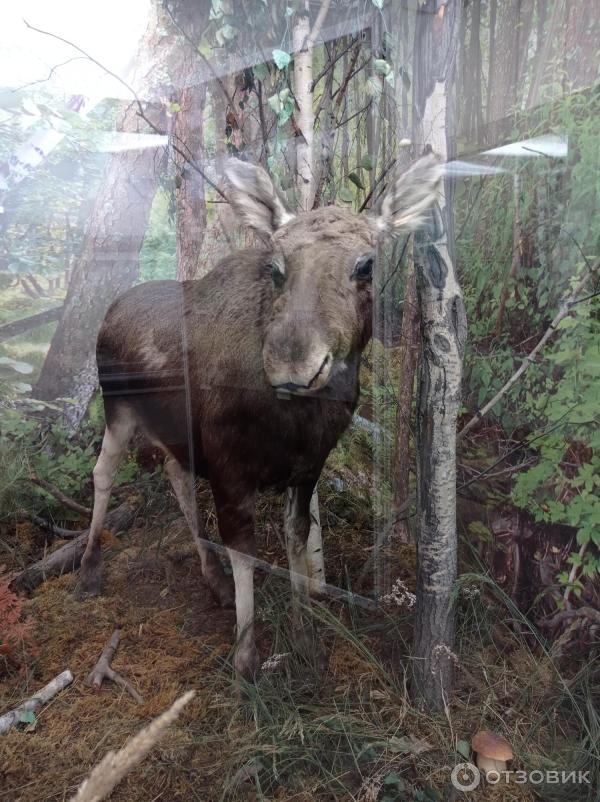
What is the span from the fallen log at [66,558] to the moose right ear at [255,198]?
5.42 ft

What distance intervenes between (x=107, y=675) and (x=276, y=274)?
1.74m

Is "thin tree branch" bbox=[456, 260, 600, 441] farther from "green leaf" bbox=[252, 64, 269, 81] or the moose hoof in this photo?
"green leaf" bbox=[252, 64, 269, 81]

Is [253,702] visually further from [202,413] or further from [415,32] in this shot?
[415,32]

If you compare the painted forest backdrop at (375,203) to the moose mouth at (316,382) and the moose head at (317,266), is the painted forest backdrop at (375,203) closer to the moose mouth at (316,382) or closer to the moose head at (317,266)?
the moose head at (317,266)

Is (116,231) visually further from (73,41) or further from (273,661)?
(273,661)

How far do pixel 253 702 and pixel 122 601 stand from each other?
84 centimetres

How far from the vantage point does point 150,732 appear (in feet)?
2.60

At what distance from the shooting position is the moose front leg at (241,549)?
2547 millimetres

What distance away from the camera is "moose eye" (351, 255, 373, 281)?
2172 millimetres

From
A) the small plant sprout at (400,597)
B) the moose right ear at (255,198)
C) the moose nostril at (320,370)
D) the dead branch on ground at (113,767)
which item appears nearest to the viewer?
the dead branch on ground at (113,767)

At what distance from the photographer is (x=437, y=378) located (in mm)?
2305

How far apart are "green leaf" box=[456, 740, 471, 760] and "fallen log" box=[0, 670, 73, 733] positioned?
59.9 inches

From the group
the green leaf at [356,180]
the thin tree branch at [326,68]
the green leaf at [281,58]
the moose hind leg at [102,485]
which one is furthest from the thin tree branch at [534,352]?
the moose hind leg at [102,485]

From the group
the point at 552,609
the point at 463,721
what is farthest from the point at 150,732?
the point at 552,609
